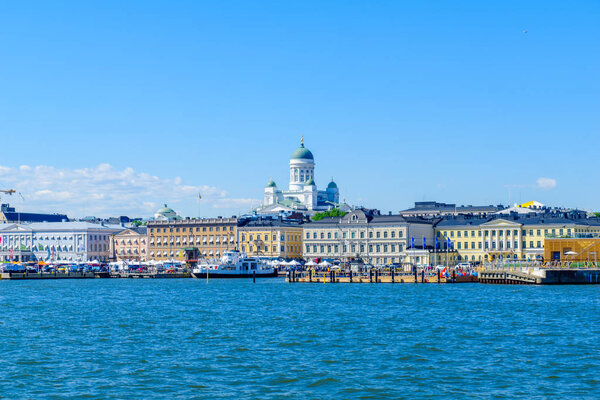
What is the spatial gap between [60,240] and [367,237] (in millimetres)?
62674

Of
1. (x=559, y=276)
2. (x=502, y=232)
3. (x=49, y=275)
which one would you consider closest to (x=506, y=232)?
(x=502, y=232)

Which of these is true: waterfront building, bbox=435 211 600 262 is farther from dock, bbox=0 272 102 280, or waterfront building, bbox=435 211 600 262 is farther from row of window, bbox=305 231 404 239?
dock, bbox=0 272 102 280

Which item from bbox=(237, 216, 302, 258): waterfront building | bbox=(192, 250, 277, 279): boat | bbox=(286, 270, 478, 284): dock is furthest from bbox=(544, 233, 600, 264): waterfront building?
bbox=(237, 216, 302, 258): waterfront building

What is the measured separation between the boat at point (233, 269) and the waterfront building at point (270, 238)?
2789cm

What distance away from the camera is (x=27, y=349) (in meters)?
38.7

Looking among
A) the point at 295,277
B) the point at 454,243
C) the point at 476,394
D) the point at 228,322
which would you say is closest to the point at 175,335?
the point at 228,322

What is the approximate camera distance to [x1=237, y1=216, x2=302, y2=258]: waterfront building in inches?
6038

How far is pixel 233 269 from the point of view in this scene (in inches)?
4749

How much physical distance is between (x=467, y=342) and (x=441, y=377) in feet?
28.5

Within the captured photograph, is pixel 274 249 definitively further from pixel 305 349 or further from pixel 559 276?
pixel 305 349

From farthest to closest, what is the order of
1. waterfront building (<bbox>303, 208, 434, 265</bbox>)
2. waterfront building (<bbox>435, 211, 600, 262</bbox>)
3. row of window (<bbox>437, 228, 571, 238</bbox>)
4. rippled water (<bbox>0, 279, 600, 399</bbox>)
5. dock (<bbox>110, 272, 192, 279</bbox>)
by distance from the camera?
waterfront building (<bbox>303, 208, 434, 265</bbox>)
waterfront building (<bbox>435, 211, 600, 262</bbox>)
row of window (<bbox>437, 228, 571, 238</bbox>)
dock (<bbox>110, 272, 192, 279</bbox>)
rippled water (<bbox>0, 279, 600, 399</bbox>)

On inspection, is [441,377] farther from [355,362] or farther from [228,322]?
[228,322]

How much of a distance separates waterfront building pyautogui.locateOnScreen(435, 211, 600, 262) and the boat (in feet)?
97.0

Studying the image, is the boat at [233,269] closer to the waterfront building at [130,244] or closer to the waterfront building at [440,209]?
the waterfront building at [130,244]
